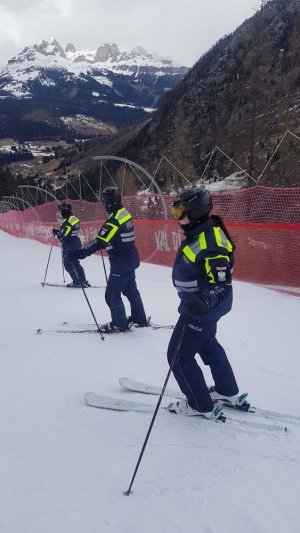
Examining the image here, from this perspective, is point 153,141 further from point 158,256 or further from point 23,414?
point 23,414

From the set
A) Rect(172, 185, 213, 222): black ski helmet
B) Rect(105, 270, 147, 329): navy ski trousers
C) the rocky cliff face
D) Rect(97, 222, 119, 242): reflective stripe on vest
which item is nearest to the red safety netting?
the rocky cliff face

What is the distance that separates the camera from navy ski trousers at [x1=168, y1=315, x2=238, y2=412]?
3.20 meters

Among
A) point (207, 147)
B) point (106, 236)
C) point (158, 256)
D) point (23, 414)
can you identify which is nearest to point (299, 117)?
point (207, 147)

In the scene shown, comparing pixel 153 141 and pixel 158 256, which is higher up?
pixel 153 141

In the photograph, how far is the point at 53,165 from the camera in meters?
136

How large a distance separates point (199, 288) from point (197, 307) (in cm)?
30

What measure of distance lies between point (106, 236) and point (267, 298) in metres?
3.43

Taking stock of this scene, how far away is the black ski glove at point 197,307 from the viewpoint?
2.90 m

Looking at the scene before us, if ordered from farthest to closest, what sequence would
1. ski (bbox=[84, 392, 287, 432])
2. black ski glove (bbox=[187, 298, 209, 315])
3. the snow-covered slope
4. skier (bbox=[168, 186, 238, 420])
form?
ski (bbox=[84, 392, 287, 432]) < skier (bbox=[168, 186, 238, 420]) < black ski glove (bbox=[187, 298, 209, 315]) < the snow-covered slope

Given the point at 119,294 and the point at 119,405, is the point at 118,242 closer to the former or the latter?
the point at 119,294

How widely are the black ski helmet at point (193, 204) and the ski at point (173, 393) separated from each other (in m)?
1.55

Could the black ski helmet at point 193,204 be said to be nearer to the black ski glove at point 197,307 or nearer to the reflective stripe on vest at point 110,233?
the black ski glove at point 197,307

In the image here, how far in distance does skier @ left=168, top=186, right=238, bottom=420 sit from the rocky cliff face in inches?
364

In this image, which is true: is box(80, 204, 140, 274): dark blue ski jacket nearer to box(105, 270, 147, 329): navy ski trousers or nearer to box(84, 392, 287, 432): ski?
box(105, 270, 147, 329): navy ski trousers
